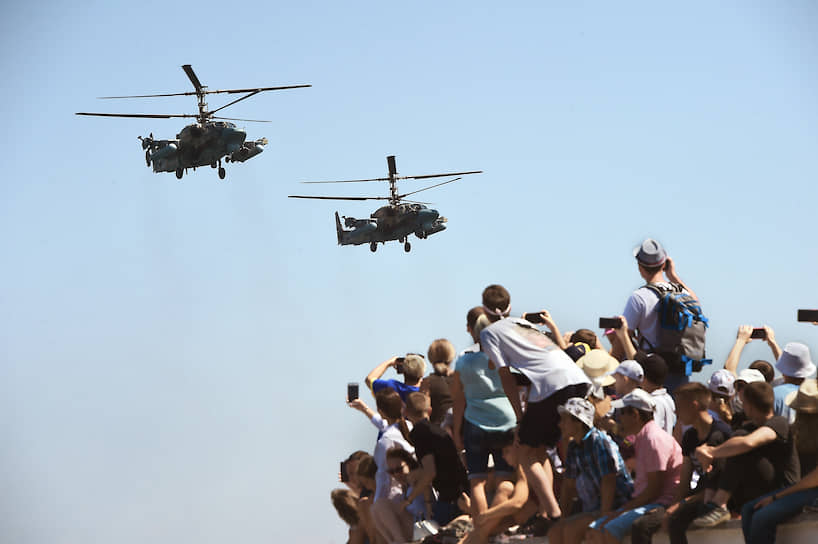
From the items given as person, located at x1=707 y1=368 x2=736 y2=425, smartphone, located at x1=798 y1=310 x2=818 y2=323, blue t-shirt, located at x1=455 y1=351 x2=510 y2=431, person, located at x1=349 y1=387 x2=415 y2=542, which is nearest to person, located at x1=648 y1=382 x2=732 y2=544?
person, located at x1=707 y1=368 x2=736 y2=425

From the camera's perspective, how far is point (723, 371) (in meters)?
11.1

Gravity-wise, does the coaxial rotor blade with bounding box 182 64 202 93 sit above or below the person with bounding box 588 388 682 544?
above

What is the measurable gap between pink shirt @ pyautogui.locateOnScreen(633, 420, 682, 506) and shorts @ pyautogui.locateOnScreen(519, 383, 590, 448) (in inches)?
35.6

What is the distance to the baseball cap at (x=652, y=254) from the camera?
1238 centimetres

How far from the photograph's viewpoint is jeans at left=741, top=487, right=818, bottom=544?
9.34 metres

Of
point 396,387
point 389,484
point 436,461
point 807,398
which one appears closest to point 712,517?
point 807,398

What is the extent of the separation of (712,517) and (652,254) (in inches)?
133

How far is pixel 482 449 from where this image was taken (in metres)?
11.8

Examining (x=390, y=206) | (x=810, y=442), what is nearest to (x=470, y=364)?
(x=810, y=442)

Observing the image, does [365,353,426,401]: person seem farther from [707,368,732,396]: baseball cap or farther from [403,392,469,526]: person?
[707,368,732,396]: baseball cap

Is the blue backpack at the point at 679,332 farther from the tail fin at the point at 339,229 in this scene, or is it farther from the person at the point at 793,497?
the tail fin at the point at 339,229

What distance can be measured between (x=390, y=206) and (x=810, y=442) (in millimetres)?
45043

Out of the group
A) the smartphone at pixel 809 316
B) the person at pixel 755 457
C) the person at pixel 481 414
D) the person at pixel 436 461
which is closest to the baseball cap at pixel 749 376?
the smartphone at pixel 809 316

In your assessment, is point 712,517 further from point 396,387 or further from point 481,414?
point 396,387
